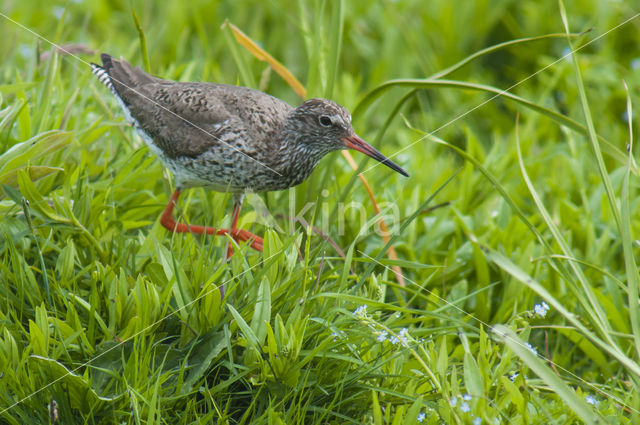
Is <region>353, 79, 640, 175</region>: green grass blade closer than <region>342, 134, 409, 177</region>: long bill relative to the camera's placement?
Yes

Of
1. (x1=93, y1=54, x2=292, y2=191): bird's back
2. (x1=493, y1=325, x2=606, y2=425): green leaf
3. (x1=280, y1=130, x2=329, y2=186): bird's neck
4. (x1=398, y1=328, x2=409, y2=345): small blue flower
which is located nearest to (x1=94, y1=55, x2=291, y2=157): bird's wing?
Answer: (x1=93, y1=54, x2=292, y2=191): bird's back

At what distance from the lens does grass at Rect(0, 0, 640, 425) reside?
2.59m

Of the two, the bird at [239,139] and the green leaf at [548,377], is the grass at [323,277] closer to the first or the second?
the green leaf at [548,377]

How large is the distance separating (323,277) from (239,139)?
776 mm

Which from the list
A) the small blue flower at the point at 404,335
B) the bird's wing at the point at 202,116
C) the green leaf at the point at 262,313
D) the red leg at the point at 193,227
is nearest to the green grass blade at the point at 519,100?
the bird's wing at the point at 202,116

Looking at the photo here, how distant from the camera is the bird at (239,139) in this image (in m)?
3.23

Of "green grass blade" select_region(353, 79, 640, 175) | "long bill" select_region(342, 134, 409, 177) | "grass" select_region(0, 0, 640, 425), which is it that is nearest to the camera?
"grass" select_region(0, 0, 640, 425)

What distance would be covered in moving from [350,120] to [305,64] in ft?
12.0

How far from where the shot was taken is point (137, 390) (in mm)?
2520

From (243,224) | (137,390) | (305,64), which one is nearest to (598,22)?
(305,64)

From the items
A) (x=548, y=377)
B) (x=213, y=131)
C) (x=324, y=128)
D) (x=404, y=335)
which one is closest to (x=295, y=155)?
(x=324, y=128)

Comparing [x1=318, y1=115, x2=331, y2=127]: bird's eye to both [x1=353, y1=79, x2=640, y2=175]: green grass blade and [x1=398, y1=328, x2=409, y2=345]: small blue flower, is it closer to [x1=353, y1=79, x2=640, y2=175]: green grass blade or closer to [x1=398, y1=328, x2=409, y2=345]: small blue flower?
[x1=353, y1=79, x2=640, y2=175]: green grass blade

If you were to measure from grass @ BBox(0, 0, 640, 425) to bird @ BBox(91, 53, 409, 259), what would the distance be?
8.8 inches

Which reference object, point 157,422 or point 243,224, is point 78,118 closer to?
point 243,224
